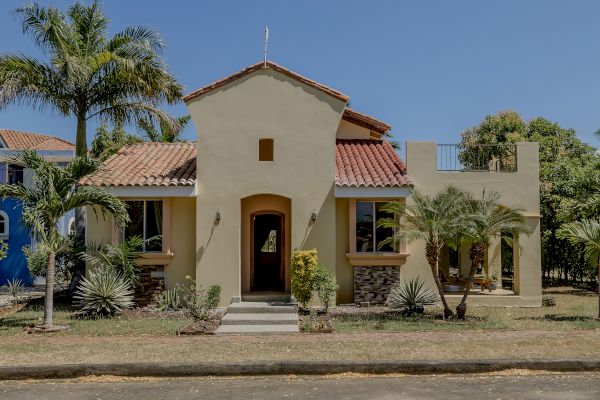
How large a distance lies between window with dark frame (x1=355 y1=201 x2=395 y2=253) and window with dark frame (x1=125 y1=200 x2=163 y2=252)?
606 cm

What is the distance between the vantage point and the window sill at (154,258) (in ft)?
55.3

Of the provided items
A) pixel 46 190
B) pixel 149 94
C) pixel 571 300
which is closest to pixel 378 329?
pixel 46 190

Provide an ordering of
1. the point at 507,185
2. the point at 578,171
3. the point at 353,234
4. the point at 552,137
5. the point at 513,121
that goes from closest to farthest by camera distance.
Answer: the point at 353,234 → the point at 507,185 → the point at 578,171 → the point at 552,137 → the point at 513,121

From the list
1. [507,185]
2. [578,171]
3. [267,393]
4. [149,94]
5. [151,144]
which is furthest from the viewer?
[578,171]

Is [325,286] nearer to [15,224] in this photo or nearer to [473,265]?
[473,265]

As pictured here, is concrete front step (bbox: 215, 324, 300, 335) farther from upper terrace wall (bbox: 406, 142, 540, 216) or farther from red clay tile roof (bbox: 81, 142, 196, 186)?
upper terrace wall (bbox: 406, 142, 540, 216)

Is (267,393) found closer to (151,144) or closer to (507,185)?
(507,185)

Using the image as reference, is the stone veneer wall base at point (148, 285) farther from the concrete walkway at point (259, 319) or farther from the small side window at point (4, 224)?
the small side window at point (4, 224)

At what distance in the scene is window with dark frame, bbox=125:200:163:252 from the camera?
1722 cm

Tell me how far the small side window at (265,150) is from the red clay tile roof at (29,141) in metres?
21.2

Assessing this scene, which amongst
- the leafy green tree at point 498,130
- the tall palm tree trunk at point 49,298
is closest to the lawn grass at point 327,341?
the tall palm tree trunk at point 49,298

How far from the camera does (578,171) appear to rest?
78.5 ft

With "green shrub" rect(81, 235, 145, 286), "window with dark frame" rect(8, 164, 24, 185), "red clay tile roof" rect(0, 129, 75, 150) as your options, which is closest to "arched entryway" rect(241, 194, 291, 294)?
"green shrub" rect(81, 235, 145, 286)

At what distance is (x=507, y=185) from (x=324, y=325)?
8.61 m
